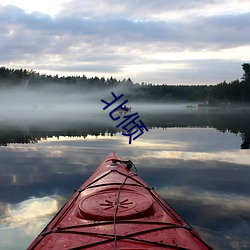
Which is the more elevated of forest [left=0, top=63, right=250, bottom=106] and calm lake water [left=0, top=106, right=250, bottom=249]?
forest [left=0, top=63, right=250, bottom=106]

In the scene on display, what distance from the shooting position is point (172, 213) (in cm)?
555

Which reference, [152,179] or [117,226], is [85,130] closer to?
[152,179]

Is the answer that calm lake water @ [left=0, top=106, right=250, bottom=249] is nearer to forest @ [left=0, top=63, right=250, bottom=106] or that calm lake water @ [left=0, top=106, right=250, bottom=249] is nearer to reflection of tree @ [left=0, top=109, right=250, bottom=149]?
reflection of tree @ [left=0, top=109, right=250, bottom=149]

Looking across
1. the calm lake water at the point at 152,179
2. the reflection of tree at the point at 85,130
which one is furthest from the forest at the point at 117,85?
the calm lake water at the point at 152,179

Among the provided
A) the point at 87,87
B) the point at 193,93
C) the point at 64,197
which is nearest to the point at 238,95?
the point at 193,93

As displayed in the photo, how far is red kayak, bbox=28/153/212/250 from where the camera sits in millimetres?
4316

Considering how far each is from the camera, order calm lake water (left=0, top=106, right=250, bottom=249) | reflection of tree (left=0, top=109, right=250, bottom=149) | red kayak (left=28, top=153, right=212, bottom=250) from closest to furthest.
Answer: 1. red kayak (left=28, top=153, right=212, bottom=250)
2. calm lake water (left=0, top=106, right=250, bottom=249)
3. reflection of tree (left=0, top=109, right=250, bottom=149)

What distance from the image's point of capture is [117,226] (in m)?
4.77

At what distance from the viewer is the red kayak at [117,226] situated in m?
4.32

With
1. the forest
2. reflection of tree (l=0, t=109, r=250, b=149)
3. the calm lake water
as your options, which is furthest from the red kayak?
the forest

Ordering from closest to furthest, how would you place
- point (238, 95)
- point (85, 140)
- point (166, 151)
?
point (166, 151) < point (85, 140) < point (238, 95)

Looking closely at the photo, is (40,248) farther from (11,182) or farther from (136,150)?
(136,150)

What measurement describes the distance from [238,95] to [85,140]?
9181 cm

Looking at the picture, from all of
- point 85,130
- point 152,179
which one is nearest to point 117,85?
point 85,130
